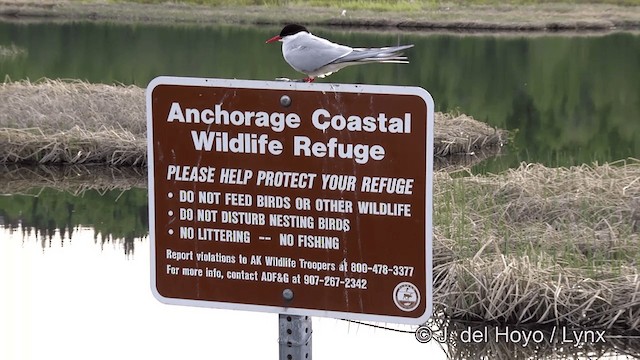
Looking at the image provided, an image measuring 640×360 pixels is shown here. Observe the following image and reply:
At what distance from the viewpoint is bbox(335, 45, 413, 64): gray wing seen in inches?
144

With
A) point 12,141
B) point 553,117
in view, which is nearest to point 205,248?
point 12,141

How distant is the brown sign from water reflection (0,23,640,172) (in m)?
10.5

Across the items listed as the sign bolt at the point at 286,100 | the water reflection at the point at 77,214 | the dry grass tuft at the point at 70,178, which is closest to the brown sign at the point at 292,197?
the sign bolt at the point at 286,100

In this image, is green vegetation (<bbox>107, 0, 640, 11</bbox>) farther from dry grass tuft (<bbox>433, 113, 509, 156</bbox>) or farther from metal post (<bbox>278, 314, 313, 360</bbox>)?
metal post (<bbox>278, 314, 313, 360</bbox>)

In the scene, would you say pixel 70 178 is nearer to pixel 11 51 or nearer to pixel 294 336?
pixel 294 336

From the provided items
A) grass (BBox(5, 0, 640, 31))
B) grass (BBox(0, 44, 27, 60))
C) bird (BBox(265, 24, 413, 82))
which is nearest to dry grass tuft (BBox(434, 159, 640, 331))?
bird (BBox(265, 24, 413, 82))

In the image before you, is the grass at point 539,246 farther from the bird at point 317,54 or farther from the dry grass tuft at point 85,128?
the bird at point 317,54

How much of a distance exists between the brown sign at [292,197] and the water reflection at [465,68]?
10478 millimetres

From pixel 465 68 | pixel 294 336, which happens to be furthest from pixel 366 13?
pixel 294 336

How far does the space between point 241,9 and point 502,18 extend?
7891 mm

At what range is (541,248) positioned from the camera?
7.61m

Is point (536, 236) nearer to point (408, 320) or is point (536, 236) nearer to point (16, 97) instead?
point (408, 320)

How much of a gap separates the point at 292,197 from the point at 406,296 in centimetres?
36

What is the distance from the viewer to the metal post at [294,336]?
3.11 metres
